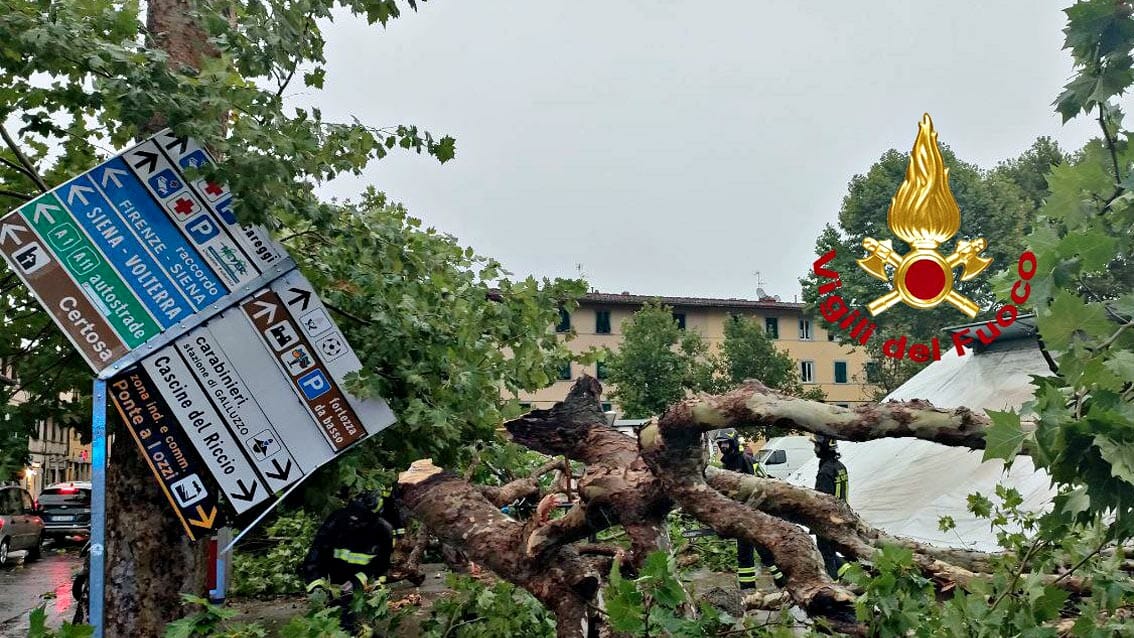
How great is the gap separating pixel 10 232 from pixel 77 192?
14.1 inches

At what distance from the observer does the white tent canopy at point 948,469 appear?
13250 millimetres

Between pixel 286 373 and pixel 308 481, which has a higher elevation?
pixel 286 373

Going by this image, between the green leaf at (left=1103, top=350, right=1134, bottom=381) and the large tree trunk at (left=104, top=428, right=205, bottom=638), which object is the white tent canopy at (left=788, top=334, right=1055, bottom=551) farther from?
the green leaf at (left=1103, top=350, right=1134, bottom=381)

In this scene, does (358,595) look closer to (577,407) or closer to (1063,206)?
(577,407)

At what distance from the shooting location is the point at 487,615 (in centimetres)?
641

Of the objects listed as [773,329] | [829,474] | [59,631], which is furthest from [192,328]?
[773,329]

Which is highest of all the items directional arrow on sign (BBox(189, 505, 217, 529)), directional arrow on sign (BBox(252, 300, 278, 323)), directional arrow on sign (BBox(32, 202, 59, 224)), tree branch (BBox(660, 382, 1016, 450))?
directional arrow on sign (BBox(32, 202, 59, 224))

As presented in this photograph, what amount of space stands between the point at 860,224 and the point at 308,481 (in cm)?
3970

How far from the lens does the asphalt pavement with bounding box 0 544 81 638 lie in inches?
437

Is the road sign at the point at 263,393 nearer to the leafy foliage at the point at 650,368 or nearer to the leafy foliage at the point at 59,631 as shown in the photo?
the leafy foliage at the point at 59,631

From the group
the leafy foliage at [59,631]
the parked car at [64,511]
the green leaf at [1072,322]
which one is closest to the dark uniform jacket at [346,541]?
the leafy foliage at [59,631]

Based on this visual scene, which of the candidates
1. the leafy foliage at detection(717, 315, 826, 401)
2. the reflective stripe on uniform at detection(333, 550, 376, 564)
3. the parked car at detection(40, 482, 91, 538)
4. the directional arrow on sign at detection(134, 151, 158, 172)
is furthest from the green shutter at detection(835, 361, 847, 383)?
the directional arrow on sign at detection(134, 151, 158, 172)

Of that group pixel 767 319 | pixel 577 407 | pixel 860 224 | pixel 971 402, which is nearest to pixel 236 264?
pixel 577 407

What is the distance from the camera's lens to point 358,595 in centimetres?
545
